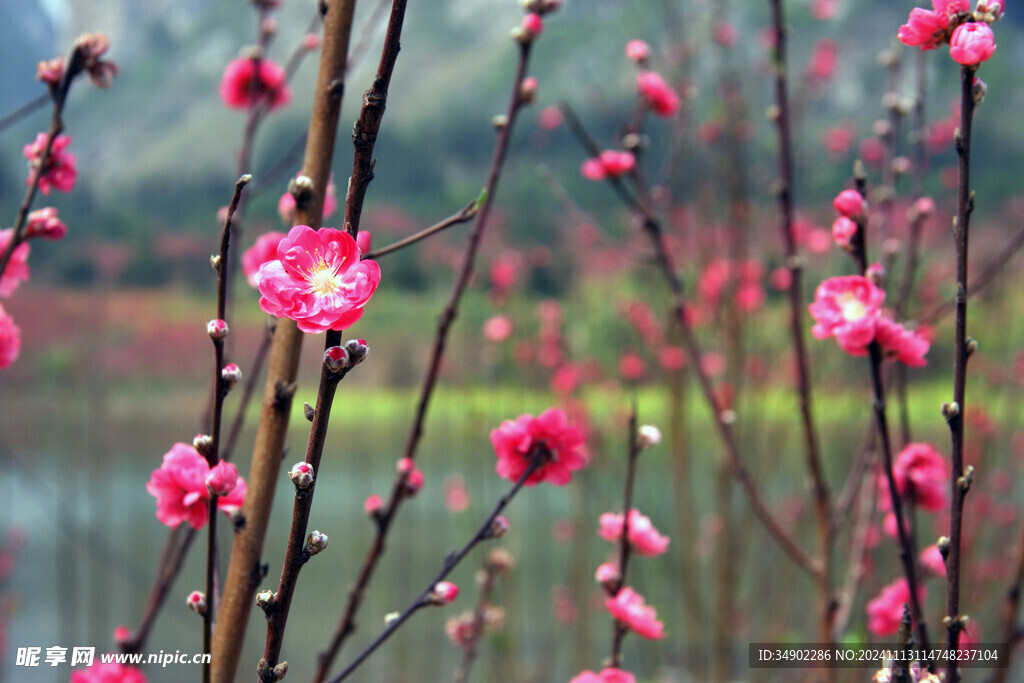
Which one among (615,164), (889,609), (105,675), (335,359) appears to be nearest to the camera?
(335,359)

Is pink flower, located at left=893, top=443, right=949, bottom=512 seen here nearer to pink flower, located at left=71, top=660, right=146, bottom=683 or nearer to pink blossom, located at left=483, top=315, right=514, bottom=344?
pink flower, located at left=71, top=660, right=146, bottom=683

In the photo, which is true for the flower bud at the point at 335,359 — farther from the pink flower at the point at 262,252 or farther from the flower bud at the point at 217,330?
the pink flower at the point at 262,252

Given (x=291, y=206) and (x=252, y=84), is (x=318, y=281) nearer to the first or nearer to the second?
(x=291, y=206)

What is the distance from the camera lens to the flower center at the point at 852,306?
589 mm

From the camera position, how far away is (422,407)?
705mm

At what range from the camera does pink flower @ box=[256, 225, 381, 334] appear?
0.38 meters

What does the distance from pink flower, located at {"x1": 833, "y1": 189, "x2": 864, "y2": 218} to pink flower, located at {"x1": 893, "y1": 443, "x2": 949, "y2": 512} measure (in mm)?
258

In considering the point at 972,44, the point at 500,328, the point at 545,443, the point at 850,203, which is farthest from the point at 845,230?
the point at 500,328

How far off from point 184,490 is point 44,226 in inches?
12.2

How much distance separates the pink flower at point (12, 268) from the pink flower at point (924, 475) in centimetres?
81

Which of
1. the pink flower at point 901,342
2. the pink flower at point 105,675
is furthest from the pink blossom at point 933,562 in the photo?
the pink flower at point 105,675

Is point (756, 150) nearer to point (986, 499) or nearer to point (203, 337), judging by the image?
point (986, 499)

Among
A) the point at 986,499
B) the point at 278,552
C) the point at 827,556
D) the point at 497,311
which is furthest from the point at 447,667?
the point at 827,556

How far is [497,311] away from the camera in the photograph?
2.45m
